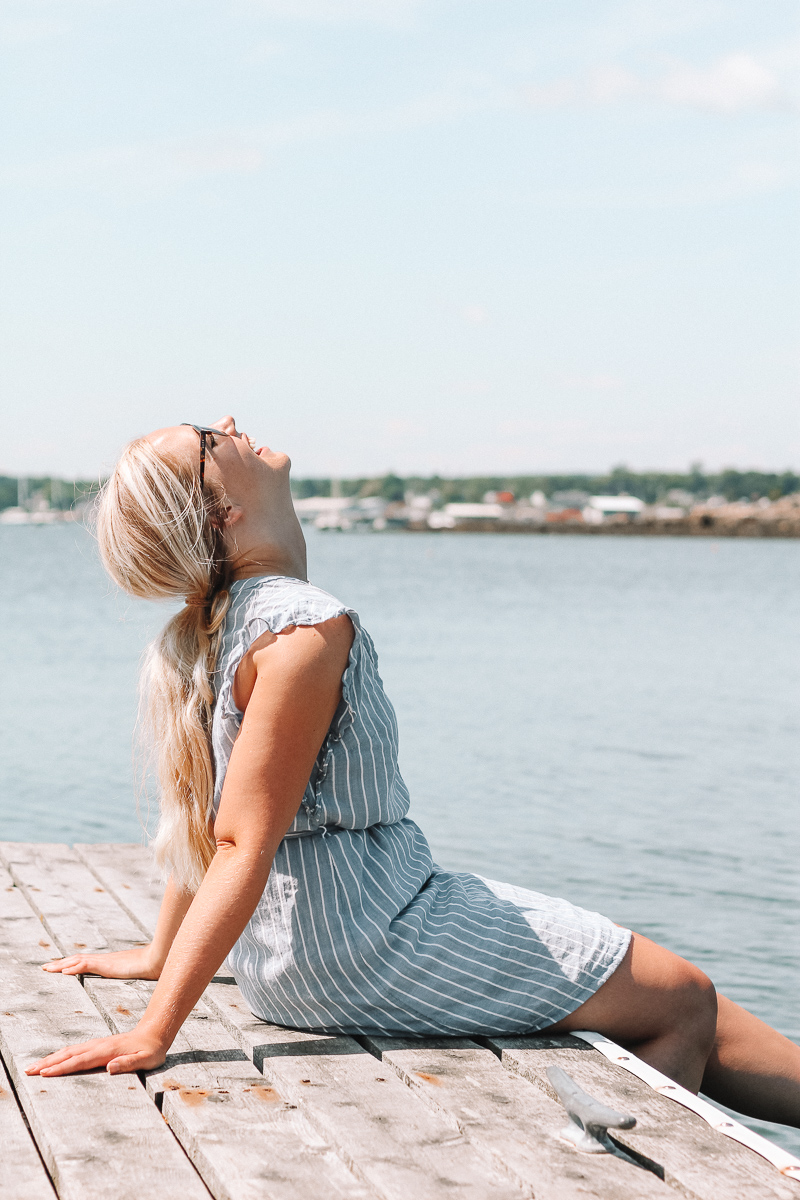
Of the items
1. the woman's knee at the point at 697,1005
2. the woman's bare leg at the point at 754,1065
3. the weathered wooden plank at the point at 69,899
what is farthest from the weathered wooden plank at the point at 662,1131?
the weathered wooden plank at the point at 69,899

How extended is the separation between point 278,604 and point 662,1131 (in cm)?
120

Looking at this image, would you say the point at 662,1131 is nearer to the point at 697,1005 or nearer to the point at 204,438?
the point at 697,1005

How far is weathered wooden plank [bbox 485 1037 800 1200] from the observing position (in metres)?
1.90

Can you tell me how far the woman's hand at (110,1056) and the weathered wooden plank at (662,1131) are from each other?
0.71 meters

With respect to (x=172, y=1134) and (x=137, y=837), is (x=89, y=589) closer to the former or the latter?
(x=137, y=837)

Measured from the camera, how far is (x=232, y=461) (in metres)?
2.62

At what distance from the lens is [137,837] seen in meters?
9.39

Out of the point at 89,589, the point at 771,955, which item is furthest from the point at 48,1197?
the point at 89,589

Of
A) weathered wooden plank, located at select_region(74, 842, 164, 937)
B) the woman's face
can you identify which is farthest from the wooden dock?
the woman's face

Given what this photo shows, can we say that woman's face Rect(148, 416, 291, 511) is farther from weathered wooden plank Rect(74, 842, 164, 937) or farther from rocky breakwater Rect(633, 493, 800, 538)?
rocky breakwater Rect(633, 493, 800, 538)

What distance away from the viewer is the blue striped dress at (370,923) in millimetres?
2508

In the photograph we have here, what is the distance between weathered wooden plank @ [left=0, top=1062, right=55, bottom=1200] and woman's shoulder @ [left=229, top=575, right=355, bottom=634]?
99 centimetres

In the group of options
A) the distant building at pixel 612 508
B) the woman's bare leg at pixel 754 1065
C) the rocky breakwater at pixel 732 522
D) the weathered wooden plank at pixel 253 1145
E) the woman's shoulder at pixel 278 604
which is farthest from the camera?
the distant building at pixel 612 508

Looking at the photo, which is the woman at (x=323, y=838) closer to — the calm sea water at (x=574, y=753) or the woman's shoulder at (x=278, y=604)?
the woman's shoulder at (x=278, y=604)
